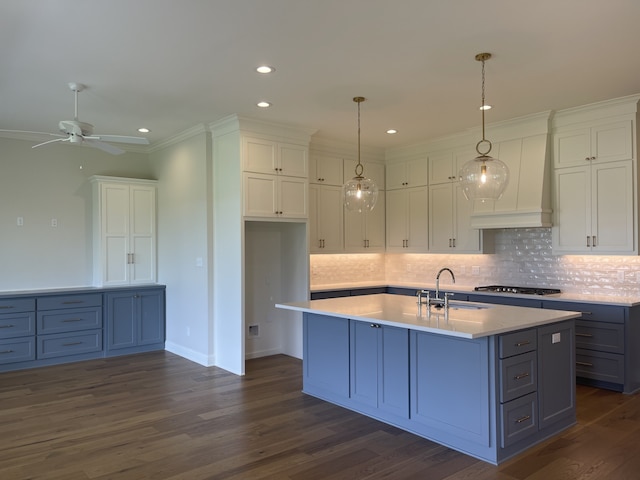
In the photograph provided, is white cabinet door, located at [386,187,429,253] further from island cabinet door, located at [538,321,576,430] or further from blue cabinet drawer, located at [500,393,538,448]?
blue cabinet drawer, located at [500,393,538,448]

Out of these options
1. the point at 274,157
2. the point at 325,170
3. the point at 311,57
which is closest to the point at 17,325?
the point at 274,157

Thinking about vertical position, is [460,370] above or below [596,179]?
below

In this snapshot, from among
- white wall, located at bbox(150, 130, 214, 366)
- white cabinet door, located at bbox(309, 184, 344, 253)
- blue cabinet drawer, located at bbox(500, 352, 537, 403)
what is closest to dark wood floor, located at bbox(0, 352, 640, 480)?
blue cabinet drawer, located at bbox(500, 352, 537, 403)

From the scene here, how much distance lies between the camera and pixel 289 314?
21.4 feet

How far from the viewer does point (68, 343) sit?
20.1 ft

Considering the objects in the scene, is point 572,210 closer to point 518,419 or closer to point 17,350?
point 518,419

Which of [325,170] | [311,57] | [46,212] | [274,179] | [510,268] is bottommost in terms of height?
[510,268]

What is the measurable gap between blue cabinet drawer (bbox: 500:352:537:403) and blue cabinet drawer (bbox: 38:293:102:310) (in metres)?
5.08

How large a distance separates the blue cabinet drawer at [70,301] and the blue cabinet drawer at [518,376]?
5.08m

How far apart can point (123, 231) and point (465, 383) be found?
5.04 m

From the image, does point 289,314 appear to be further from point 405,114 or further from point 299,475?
point 299,475

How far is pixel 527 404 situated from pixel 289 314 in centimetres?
359

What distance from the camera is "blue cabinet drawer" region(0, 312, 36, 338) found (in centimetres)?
573

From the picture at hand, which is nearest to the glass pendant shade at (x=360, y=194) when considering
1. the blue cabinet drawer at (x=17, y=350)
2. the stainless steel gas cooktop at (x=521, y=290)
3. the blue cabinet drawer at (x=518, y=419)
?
the blue cabinet drawer at (x=518, y=419)
